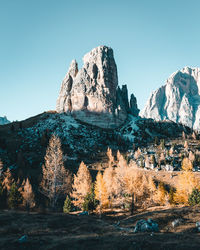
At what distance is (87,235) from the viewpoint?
50.9ft

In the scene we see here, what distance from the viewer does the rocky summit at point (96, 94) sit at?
463ft

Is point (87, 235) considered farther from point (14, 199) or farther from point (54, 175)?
point (14, 199)

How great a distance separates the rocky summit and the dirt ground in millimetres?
118009

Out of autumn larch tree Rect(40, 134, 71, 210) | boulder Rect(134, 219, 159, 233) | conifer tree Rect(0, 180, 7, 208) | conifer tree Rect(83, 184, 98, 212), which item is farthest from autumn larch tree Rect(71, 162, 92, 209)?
boulder Rect(134, 219, 159, 233)

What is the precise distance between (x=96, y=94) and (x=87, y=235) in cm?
13399

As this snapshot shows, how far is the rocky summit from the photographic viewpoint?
141 m

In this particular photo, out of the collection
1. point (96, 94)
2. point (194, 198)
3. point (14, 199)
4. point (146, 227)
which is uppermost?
point (96, 94)

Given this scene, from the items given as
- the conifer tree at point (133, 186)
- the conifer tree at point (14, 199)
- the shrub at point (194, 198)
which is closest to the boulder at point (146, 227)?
the conifer tree at point (133, 186)

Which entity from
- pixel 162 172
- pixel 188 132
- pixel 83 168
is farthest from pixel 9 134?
pixel 188 132

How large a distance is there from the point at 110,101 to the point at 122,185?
117205mm

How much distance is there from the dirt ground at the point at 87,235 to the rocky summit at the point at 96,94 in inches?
4646

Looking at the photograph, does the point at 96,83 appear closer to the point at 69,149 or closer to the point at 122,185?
the point at 69,149

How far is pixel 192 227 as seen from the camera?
16875 millimetres

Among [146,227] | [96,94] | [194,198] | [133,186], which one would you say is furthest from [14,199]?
[96,94]
